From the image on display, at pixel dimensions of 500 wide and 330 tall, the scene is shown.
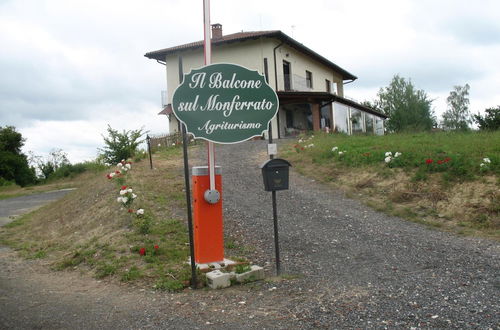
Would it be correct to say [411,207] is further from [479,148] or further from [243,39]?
[243,39]

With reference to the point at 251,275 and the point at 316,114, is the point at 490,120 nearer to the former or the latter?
the point at 316,114

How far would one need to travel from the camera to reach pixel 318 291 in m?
4.67

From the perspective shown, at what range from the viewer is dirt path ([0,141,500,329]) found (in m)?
3.95

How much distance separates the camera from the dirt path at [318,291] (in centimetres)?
395

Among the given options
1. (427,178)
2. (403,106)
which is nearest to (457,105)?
(403,106)

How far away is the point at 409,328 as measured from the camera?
3.58m

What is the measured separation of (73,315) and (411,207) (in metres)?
6.49

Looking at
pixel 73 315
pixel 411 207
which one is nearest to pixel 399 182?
pixel 411 207

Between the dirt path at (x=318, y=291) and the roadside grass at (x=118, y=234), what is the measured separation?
12.9 inches

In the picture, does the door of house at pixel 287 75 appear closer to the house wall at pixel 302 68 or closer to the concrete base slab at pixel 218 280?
the house wall at pixel 302 68

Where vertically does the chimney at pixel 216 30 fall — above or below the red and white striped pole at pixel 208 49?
above

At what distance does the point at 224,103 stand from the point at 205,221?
1.59 metres

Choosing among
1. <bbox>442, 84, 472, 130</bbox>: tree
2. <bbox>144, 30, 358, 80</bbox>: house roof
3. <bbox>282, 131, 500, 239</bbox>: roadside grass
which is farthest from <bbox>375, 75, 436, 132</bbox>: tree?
<bbox>282, 131, 500, 239</bbox>: roadside grass

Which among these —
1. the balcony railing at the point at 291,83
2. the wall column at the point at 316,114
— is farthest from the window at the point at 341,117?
the balcony railing at the point at 291,83
